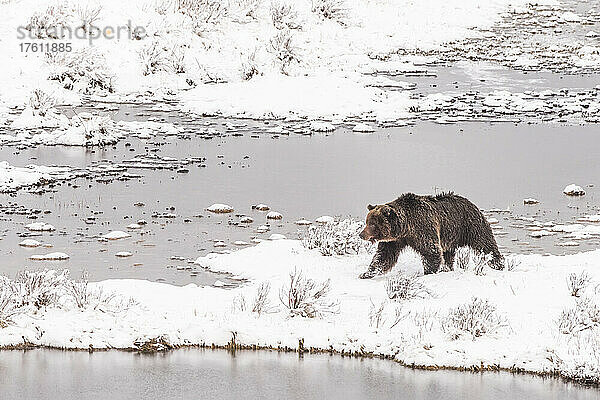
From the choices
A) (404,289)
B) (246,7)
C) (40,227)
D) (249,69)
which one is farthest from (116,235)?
(246,7)

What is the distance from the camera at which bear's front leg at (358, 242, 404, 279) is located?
1278 centimetres

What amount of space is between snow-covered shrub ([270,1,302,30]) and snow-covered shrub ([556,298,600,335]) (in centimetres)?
3003

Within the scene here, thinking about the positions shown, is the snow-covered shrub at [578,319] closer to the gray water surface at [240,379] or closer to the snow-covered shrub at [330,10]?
the gray water surface at [240,379]

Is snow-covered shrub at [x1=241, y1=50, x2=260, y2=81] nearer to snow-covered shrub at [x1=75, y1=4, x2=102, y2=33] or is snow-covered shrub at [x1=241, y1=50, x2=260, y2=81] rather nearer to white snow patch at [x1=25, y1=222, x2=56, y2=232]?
snow-covered shrub at [x1=75, y1=4, x2=102, y2=33]

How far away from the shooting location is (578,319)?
10.2m

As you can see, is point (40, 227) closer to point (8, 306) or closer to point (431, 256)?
point (8, 306)

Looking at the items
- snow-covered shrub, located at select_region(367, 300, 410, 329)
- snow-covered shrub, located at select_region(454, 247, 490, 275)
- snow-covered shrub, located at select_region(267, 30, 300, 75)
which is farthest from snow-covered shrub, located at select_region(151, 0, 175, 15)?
snow-covered shrub, located at select_region(367, 300, 410, 329)

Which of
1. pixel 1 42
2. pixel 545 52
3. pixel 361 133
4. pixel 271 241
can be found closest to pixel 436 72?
pixel 545 52

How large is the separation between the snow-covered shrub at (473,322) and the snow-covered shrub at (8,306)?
4.60 meters

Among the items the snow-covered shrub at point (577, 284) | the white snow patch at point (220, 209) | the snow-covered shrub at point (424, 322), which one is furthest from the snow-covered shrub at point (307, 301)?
the white snow patch at point (220, 209)

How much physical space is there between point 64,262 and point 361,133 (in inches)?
488

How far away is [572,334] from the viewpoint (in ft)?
32.8

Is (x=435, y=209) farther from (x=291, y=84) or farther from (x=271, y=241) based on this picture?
(x=291, y=84)

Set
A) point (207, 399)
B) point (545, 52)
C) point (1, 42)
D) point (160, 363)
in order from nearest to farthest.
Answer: point (207, 399)
point (160, 363)
point (1, 42)
point (545, 52)
